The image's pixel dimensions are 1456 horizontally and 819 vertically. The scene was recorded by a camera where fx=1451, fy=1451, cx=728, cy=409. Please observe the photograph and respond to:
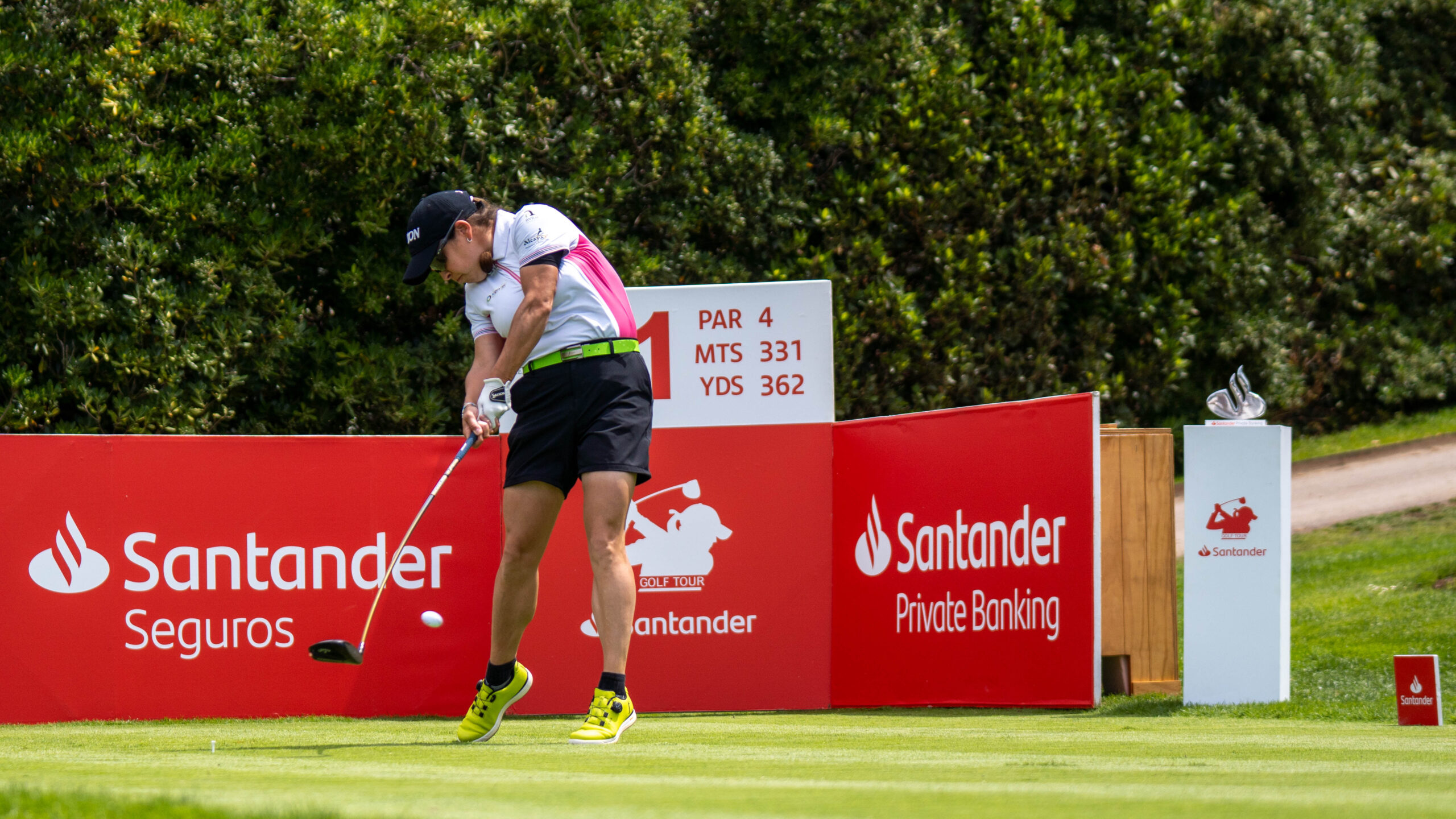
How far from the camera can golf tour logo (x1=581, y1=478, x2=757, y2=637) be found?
6770 mm

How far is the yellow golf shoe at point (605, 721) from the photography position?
4320 mm

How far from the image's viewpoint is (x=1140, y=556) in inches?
269

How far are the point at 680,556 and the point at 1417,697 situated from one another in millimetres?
3185

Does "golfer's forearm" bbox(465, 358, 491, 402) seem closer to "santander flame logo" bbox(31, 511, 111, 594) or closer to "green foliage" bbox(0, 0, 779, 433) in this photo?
"santander flame logo" bbox(31, 511, 111, 594)

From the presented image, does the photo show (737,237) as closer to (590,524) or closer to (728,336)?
(728,336)

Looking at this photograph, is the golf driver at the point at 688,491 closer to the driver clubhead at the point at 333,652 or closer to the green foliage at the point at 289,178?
the driver clubhead at the point at 333,652

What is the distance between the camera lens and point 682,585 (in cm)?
679

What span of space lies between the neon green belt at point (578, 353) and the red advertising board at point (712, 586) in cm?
204

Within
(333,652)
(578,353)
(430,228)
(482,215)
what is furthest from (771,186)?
(333,652)

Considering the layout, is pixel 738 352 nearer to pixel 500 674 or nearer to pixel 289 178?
pixel 500 674

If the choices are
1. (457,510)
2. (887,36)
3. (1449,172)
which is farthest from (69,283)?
(1449,172)

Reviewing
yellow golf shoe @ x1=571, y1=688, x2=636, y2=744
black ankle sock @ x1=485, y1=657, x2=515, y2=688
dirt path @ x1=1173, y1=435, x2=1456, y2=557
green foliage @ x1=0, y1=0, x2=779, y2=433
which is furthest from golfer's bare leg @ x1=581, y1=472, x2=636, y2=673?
dirt path @ x1=1173, y1=435, x2=1456, y2=557

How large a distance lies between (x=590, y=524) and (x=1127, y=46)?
11551 millimetres

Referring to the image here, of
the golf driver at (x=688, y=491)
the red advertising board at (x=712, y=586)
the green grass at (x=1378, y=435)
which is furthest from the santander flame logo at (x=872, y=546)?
the green grass at (x=1378, y=435)
